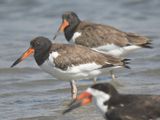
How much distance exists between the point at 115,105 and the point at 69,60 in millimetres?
3313

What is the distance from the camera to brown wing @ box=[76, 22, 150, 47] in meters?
12.7

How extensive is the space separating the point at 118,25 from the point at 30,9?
13.2 feet

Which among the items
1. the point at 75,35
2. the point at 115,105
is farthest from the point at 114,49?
the point at 115,105

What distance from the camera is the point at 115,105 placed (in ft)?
25.0

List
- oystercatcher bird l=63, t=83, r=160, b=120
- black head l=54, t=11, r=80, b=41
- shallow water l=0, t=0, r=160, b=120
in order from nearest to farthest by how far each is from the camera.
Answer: oystercatcher bird l=63, t=83, r=160, b=120
shallow water l=0, t=0, r=160, b=120
black head l=54, t=11, r=80, b=41

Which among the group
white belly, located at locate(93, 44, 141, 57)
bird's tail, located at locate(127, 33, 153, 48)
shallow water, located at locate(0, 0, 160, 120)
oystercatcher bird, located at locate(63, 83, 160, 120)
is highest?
oystercatcher bird, located at locate(63, 83, 160, 120)

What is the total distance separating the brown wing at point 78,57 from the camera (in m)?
10.7

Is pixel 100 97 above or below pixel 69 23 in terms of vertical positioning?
above

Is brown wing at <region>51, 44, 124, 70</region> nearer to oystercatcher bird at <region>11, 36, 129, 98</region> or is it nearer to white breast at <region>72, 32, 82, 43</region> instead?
oystercatcher bird at <region>11, 36, 129, 98</region>

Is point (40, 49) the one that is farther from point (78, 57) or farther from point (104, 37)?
point (104, 37)

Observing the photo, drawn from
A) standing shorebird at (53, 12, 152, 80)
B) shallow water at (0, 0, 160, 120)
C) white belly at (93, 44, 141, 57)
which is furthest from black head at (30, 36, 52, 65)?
white belly at (93, 44, 141, 57)

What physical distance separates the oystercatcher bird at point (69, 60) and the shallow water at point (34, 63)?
22.2 inches

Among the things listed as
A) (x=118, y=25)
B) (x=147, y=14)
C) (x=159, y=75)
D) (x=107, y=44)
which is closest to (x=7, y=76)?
(x=107, y=44)

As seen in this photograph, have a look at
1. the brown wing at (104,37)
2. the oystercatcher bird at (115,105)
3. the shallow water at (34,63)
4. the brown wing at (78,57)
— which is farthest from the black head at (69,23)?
the oystercatcher bird at (115,105)
